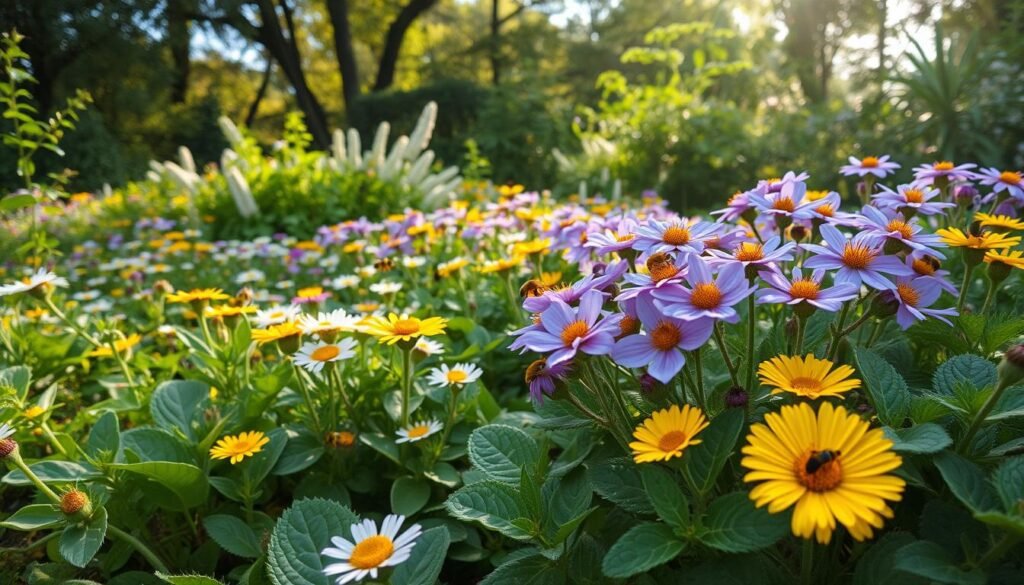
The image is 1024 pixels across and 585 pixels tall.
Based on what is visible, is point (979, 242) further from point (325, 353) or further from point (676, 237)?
point (325, 353)

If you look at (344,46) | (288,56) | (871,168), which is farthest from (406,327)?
(288,56)

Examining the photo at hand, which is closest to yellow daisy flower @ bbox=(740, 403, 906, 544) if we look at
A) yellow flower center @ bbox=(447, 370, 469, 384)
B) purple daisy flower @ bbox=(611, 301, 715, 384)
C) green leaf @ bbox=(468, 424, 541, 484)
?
purple daisy flower @ bbox=(611, 301, 715, 384)

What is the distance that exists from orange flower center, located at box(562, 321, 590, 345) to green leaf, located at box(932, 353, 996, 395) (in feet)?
1.71

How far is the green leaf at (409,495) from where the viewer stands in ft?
4.04

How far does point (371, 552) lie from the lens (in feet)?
2.60

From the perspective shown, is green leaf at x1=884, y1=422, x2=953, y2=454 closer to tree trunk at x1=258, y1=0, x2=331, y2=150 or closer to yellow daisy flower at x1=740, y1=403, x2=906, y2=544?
yellow daisy flower at x1=740, y1=403, x2=906, y2=544

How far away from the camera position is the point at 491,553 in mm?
1235

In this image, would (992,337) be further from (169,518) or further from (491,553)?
(169,518)

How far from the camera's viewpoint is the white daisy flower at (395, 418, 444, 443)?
4.26ft

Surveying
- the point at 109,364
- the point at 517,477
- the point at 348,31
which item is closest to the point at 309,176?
the point at 109,364

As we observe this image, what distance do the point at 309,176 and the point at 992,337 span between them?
4.50m

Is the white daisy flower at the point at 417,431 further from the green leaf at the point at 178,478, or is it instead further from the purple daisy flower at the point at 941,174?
the purple daisy flower at the point at 941,174

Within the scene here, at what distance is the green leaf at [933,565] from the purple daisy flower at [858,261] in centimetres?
32

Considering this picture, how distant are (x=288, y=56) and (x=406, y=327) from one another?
598 inches
